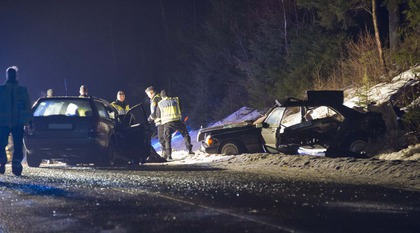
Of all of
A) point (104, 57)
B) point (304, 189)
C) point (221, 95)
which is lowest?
point (304, 189)

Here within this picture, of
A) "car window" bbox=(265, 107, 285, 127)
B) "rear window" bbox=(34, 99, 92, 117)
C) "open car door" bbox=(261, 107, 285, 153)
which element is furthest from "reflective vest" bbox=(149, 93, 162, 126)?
"rear window" bbox=(34, 99, 92, 117)

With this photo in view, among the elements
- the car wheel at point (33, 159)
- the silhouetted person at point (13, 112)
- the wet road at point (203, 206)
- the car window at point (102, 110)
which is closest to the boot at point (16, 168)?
the silhouetted person at point (13, 112)

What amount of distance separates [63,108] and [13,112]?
2.65 m

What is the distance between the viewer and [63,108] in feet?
45.1

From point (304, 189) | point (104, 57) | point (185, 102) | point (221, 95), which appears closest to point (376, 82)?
point (304, 189)

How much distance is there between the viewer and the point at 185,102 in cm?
4444

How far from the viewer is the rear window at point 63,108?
1341cm

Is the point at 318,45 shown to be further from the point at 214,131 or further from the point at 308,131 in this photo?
the point at 308,131

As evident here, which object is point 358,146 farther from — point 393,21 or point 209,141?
point 393,21

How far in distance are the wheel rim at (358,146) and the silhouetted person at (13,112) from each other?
22.8 ft

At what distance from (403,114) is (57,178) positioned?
805 cm

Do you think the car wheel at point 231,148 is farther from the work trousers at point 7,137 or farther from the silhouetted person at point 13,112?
the work trousers at point 7,137

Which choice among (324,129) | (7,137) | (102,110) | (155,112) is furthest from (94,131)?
(324,129)

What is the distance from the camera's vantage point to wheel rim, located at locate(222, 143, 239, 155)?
1579 cm
